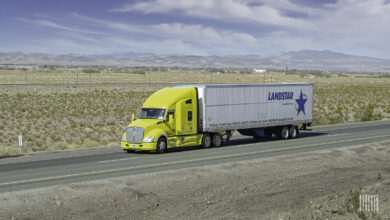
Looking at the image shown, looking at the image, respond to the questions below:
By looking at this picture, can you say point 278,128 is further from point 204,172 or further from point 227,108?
point 204,172

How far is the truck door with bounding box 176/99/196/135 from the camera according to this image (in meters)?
25.5

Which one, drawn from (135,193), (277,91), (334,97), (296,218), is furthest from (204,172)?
(334,97)

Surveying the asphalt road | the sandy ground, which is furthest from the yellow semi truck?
the sandy ground

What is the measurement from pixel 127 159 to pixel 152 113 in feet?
11.6

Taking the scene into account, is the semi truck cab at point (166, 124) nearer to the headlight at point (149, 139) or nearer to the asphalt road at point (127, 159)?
the headlight at point (149, 139)

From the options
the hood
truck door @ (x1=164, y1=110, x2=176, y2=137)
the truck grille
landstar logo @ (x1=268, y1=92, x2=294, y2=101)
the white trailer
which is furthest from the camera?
landstar logo @ (x1=268, y1=92, x2=294, y2=101)

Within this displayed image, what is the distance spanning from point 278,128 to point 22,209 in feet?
64.8

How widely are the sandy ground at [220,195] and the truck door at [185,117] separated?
5591mm

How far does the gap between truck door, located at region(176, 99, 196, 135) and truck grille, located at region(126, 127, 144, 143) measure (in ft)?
6.91

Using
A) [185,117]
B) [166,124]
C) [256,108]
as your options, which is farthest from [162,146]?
[256,108]

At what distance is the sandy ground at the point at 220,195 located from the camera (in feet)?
45.3

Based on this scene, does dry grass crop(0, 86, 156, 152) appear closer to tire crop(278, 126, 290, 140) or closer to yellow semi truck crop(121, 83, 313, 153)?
yellow semi truck crop(121, 83, 313, 153)

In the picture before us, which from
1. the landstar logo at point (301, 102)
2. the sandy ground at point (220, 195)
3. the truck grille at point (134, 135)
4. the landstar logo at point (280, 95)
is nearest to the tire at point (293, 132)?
the landstar logo at point (301, 102)

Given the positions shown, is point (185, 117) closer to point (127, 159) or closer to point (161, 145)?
point (161, 145)
